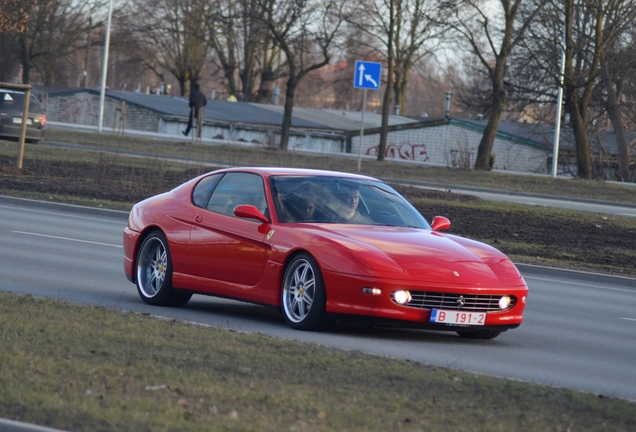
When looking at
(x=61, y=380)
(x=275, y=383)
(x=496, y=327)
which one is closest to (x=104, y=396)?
(x=61, y=380)

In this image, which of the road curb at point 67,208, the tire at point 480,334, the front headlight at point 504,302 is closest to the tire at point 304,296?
the tire at point 480,334

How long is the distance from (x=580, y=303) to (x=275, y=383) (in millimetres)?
7468

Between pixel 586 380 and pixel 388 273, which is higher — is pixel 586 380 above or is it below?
below

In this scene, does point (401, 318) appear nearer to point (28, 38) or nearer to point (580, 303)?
point (580, 303)

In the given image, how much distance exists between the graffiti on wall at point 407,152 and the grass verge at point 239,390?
5622 centimetres

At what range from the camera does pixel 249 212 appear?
904 centimetres

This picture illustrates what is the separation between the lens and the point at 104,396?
205 inches

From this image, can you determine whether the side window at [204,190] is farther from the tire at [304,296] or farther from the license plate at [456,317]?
the license plate at [456,317]

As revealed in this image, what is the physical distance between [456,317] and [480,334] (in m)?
0.73

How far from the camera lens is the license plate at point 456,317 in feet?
27.4

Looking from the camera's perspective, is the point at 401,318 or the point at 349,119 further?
the point at 349,119

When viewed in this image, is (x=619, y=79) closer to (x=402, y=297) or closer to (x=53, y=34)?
(x=402, y=297)

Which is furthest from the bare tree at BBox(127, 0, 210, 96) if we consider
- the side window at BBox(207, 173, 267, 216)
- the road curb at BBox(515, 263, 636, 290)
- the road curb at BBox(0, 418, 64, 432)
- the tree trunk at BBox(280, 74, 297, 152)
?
the road curb at BBox(0, 418, 64, 432)

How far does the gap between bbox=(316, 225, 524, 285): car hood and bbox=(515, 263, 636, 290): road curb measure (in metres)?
6.28
